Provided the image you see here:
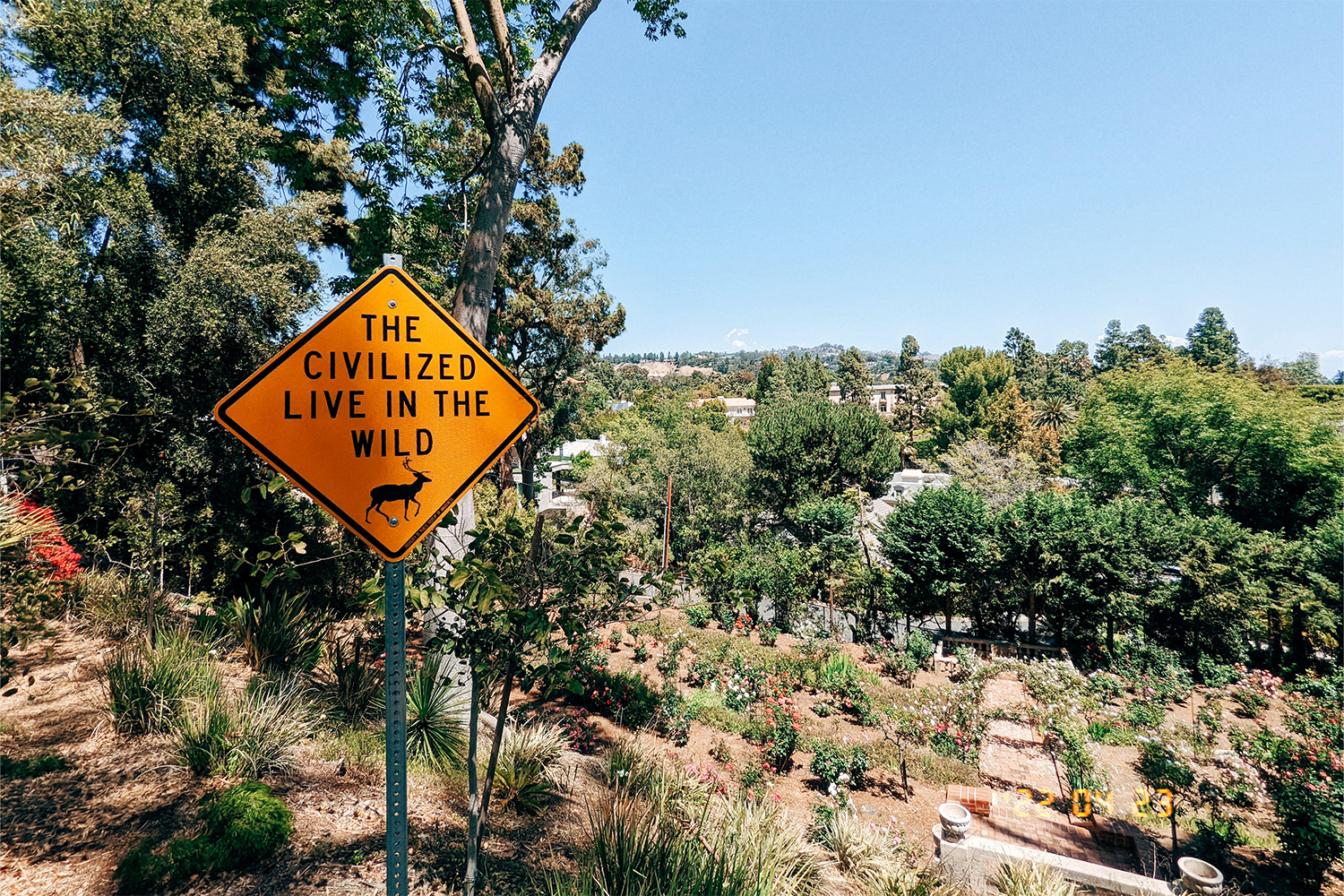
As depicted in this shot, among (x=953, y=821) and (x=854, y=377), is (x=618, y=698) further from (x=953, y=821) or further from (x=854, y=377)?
(x=854, y=377)

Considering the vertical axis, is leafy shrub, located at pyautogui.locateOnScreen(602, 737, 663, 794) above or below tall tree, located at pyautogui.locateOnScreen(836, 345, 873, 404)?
below

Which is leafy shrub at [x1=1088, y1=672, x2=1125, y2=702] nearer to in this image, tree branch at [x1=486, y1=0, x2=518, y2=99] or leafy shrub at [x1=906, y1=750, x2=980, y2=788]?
leafy shrub at [x1=906, y1=750, x2=980, y2=788]

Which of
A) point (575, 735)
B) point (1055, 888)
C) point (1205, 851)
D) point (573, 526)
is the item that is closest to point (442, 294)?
point (575, 735)

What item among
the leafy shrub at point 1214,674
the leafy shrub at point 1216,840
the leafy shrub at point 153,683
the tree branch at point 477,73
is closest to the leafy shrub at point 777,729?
the leafy shrub at point 1216,840

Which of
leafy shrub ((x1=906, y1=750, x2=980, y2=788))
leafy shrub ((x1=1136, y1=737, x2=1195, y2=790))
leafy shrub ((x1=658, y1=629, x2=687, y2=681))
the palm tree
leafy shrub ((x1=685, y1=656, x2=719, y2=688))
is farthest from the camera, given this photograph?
the palm tree

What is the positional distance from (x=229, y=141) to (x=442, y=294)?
141 inches

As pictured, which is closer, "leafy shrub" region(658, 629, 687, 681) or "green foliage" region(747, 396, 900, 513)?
"leafy shrub" region(658, 629, 687, 681)

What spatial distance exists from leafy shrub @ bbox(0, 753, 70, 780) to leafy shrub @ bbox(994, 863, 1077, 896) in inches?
284

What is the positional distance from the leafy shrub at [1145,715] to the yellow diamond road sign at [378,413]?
45.0 feet

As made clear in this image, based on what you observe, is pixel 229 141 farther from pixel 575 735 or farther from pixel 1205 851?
pixel 1205 851

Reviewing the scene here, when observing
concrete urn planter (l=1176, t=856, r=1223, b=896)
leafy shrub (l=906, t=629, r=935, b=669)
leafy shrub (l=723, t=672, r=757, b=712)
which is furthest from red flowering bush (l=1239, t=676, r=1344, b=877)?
leafy shrub (l=906, t=629, r=935, b=669)

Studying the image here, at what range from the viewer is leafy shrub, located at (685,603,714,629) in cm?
1266

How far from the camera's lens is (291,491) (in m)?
9.88

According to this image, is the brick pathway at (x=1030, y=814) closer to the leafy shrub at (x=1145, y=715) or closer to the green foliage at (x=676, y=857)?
the leafy shrub at (x=1145, y=715)
